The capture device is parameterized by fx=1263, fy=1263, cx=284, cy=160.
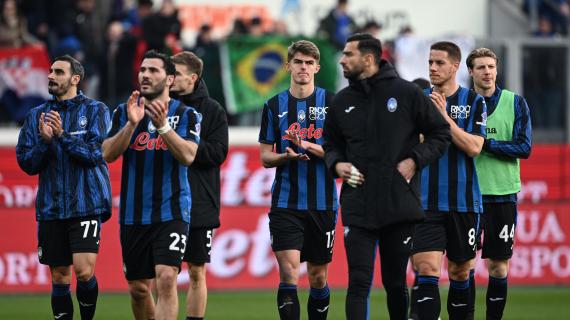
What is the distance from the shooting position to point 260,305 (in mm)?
15570

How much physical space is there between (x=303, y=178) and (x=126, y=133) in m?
2.06

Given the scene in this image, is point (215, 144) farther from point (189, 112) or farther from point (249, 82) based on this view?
point (249, 82)

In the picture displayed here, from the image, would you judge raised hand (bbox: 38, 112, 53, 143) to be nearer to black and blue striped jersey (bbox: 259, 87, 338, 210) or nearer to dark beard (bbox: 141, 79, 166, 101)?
dark beard (bbox: 141, 79, 166, 101)

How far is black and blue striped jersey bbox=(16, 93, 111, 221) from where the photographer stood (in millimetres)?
10992

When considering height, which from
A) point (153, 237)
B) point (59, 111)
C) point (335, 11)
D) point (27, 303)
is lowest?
point (27, 303)

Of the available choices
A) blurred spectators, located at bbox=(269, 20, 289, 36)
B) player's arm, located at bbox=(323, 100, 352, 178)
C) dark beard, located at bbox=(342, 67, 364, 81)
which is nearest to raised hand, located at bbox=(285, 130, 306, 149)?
player's arm, located at bbox=(323, 100, 352, 178)

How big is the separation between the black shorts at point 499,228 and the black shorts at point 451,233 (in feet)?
1.76

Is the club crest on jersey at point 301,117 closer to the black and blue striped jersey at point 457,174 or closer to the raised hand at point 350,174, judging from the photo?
the black and blue striped jersey at point 457,174

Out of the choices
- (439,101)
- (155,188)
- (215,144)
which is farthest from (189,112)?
(439,101)

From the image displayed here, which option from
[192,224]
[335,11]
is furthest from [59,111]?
[335,11]

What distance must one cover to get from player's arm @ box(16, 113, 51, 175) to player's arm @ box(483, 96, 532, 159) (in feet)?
12.9

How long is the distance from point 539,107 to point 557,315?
23.8 feet

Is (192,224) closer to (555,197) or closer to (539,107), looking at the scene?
(555,197)

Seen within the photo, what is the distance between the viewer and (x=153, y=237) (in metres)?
10.1
